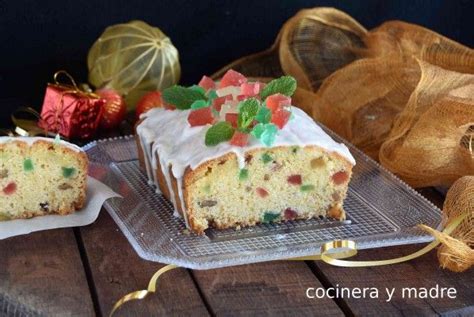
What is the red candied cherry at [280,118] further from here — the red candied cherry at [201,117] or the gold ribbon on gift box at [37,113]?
the gold ribbon on gift box at [37,113]

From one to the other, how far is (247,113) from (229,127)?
0.05 meters

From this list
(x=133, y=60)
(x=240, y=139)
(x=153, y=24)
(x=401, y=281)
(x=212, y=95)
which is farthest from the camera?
(x=153, y=24)

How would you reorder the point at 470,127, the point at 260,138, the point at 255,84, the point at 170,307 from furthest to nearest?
the point at 470,127 < the point at 255,84 < the point at 260,138 < the point at 170,307

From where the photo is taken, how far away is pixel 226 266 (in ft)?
6.17

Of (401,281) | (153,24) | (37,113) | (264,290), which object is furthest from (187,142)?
(153,24)

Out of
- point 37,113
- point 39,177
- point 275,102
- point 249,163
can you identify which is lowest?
point 37,113

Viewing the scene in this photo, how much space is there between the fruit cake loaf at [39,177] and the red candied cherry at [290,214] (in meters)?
0.49

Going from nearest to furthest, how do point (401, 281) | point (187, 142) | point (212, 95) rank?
point (401, 281) → point (187, 142) → point (212, 95)

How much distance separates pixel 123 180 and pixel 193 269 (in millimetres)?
497

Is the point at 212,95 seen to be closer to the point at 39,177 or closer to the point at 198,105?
the point at 198,105

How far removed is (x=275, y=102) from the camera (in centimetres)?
210

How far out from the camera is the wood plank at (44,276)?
1.74 metres

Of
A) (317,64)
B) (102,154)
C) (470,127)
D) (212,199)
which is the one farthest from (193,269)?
(317,64)

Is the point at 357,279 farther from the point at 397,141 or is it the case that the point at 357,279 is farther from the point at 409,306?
the point at 397,141
